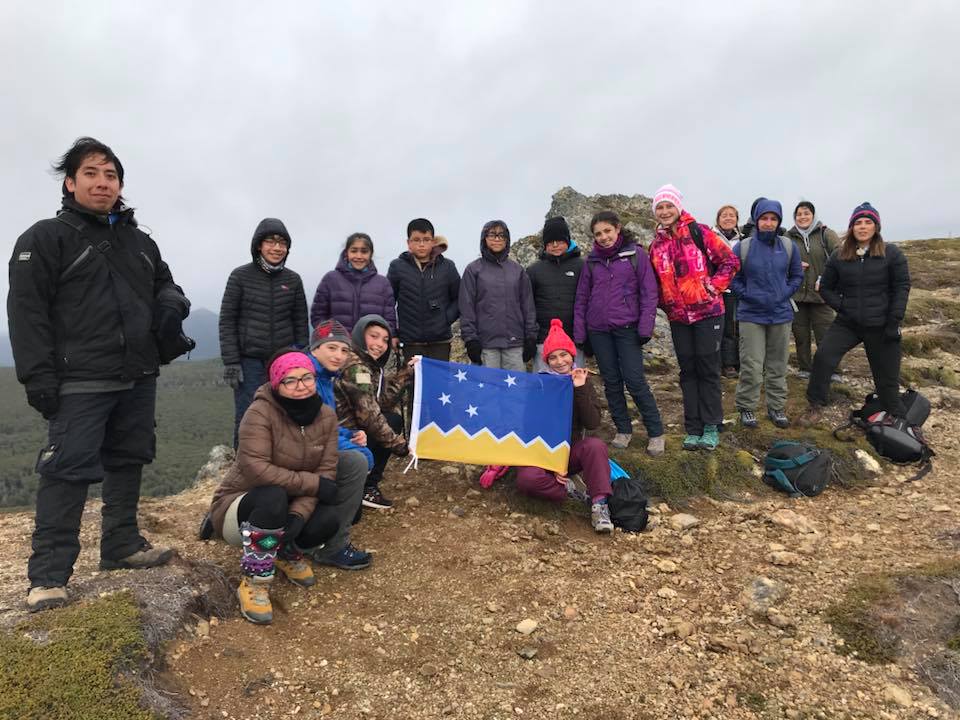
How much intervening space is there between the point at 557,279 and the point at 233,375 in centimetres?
533

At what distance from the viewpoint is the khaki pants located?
9.70 m

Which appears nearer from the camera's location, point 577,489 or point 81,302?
point 81,302

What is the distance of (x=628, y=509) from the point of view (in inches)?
291

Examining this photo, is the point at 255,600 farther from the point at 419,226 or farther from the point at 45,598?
the point at 419,226

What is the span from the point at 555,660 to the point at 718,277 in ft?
20.0

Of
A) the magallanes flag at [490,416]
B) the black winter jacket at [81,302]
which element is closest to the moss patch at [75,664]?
the black winter jacket at [81,302]

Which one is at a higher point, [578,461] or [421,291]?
[421,291]

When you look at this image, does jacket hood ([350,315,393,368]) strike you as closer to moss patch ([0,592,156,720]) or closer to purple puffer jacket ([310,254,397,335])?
purple puffer jacket ([310,254,397,335])

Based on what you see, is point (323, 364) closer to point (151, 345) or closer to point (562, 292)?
point (151, 345)

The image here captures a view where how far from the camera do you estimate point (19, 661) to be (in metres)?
4.05

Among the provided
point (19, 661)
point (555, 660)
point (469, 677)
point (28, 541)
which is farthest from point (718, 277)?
point (28, 541)

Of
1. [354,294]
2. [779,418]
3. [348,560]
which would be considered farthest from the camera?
[779,418]

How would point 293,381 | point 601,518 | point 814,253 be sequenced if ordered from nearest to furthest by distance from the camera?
point 293,381 → point 601,518 → point 814,253

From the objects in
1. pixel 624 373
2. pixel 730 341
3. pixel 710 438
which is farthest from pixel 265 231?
pixel 730 341
